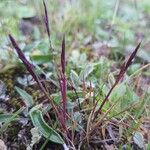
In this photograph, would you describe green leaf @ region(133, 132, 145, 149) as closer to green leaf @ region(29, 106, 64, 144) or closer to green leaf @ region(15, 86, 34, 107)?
green leaf @ region(29, 106, 64, 144)

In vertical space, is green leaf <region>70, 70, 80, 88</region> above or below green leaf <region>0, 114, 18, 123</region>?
above

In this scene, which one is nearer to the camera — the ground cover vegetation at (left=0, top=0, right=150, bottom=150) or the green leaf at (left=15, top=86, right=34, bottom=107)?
the ground cover vegetation at (left=0, top=0, right=150, bottom=150)

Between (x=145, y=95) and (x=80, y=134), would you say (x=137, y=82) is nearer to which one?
(x=145, y=95)

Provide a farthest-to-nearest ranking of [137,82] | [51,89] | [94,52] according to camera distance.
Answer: [94,52], [137,82], [51,89]

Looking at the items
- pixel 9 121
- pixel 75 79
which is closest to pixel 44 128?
pixel 9 121

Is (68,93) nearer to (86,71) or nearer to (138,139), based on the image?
(86,71)

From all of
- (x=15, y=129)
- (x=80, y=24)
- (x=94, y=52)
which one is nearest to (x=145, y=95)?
(x=15, y=129)

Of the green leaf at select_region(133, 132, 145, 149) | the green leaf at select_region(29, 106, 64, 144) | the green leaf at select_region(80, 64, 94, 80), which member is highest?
the green leaf at select_region(80, 64, 94, 80)

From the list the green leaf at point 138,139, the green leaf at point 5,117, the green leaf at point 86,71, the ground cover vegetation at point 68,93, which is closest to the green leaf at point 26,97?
the ground cover vegetation at point 68,93

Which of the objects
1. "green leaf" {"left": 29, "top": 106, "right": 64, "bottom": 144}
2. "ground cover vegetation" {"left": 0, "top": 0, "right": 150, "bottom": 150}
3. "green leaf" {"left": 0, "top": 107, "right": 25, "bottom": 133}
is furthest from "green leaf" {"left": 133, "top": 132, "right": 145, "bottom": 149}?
"green leaf" {"left": 0, "top": 107, "right": 25, "bottom": 133}
